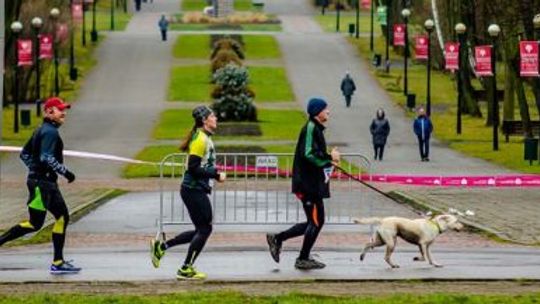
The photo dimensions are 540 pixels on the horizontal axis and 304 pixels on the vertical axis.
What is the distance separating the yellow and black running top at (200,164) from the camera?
51.8 feet

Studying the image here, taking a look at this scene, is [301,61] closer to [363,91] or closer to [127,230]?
[363,91]

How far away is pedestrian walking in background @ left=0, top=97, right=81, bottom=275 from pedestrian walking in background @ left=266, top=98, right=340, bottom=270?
96.1 inches

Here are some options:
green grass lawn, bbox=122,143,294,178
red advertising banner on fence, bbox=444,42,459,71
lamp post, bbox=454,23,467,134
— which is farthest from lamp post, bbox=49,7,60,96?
green grass lawn, bbox=122,143,294,178

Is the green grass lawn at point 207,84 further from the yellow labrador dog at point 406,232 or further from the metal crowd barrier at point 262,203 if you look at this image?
the yellow labrador dog at point 406,232

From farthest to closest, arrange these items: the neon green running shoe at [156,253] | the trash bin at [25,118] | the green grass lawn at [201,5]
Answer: the green grass lawn at [201,5] → the trash bin at [25,118] → the neon green running shoe at [156,253]

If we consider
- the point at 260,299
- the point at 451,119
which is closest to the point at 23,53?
the point at 451,119

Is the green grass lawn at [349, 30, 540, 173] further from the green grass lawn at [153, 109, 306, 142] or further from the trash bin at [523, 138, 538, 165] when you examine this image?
the green grass lawn at [153, 109, 306, 142]

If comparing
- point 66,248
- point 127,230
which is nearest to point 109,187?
point 127,230

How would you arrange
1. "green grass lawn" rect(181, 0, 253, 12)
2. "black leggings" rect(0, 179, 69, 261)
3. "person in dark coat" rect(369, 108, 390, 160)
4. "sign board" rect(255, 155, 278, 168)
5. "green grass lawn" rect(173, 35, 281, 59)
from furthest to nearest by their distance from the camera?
"green grass lawn" rect(181, 0, 253, 12) → "green grass lawn" rect(173, 35, 281, 59) → "person in dark coat" rect(369, 108, 390, 160) → "sign board" rect(255, 155, 278, 168) → "black leggings" rect(0, 179, 69, 261)

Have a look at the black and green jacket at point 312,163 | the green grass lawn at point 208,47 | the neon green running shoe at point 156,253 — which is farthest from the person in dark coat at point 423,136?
the green grass lawn at point 208,47

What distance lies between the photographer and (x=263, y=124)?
194 feet

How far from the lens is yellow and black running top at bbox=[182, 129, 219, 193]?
1578 cm

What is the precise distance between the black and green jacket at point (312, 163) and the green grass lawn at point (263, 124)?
112 ft

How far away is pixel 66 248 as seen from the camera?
19922 millimetres
